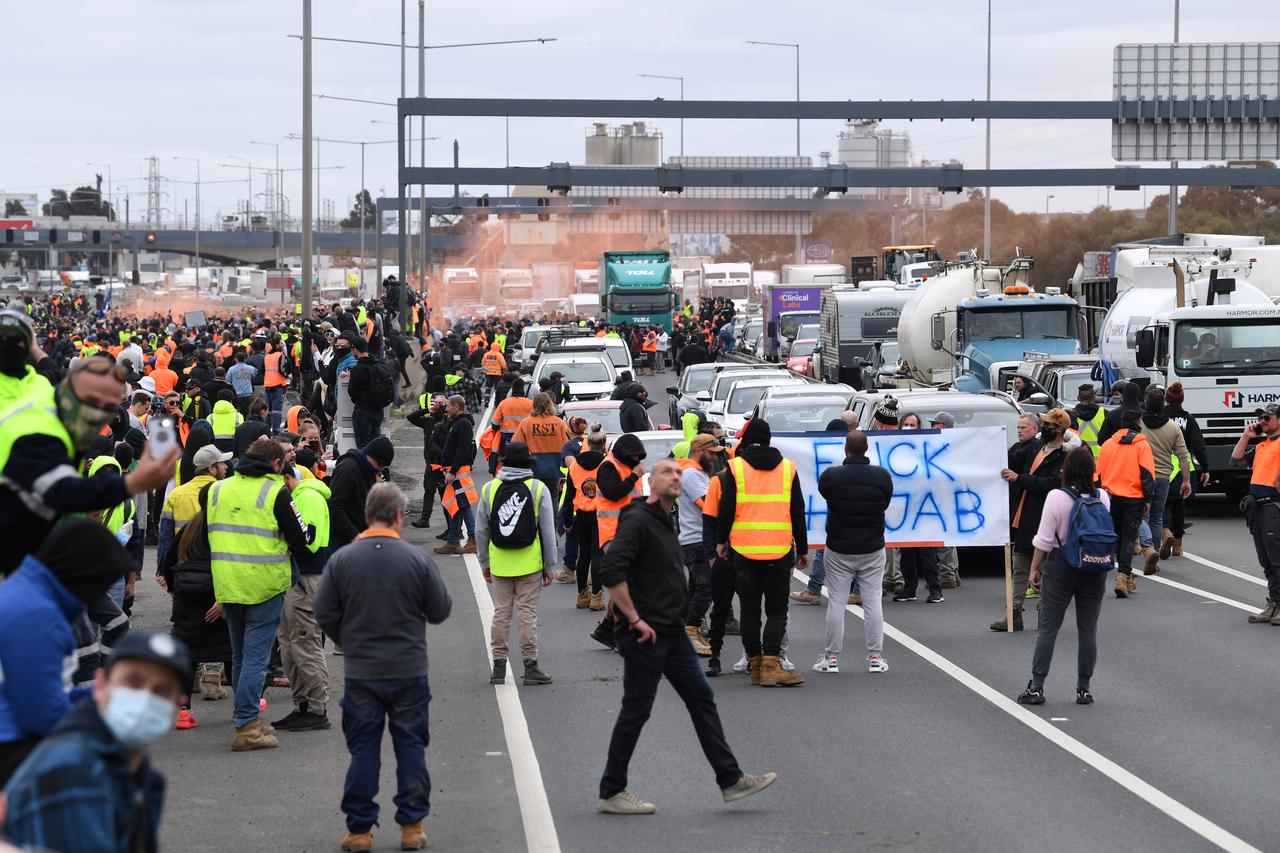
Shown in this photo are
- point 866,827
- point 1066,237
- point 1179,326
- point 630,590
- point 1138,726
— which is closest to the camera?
point 866,827

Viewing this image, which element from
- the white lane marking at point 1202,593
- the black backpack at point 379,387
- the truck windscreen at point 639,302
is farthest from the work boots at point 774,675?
the truck windscreen at point 639,302

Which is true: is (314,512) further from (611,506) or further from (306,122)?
(306,122)

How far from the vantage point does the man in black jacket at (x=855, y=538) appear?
13312 mm

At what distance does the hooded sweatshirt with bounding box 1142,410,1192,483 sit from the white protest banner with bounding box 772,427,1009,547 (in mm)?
3435

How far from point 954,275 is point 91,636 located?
99.5 ft

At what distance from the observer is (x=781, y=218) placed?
4934 inches

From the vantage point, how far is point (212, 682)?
1292 centimetres

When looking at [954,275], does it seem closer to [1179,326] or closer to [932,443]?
[1179,326]

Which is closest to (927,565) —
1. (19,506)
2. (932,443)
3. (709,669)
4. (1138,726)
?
(932,443)

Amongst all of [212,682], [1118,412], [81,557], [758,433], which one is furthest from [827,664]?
[81,557]

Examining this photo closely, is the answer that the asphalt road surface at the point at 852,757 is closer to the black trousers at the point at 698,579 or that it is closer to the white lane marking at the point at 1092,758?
the white lane marking at the point at 1092,758

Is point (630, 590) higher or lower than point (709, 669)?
higher

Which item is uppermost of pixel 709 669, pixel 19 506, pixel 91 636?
pixel 19 506

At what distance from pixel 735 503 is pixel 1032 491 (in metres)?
3.84
